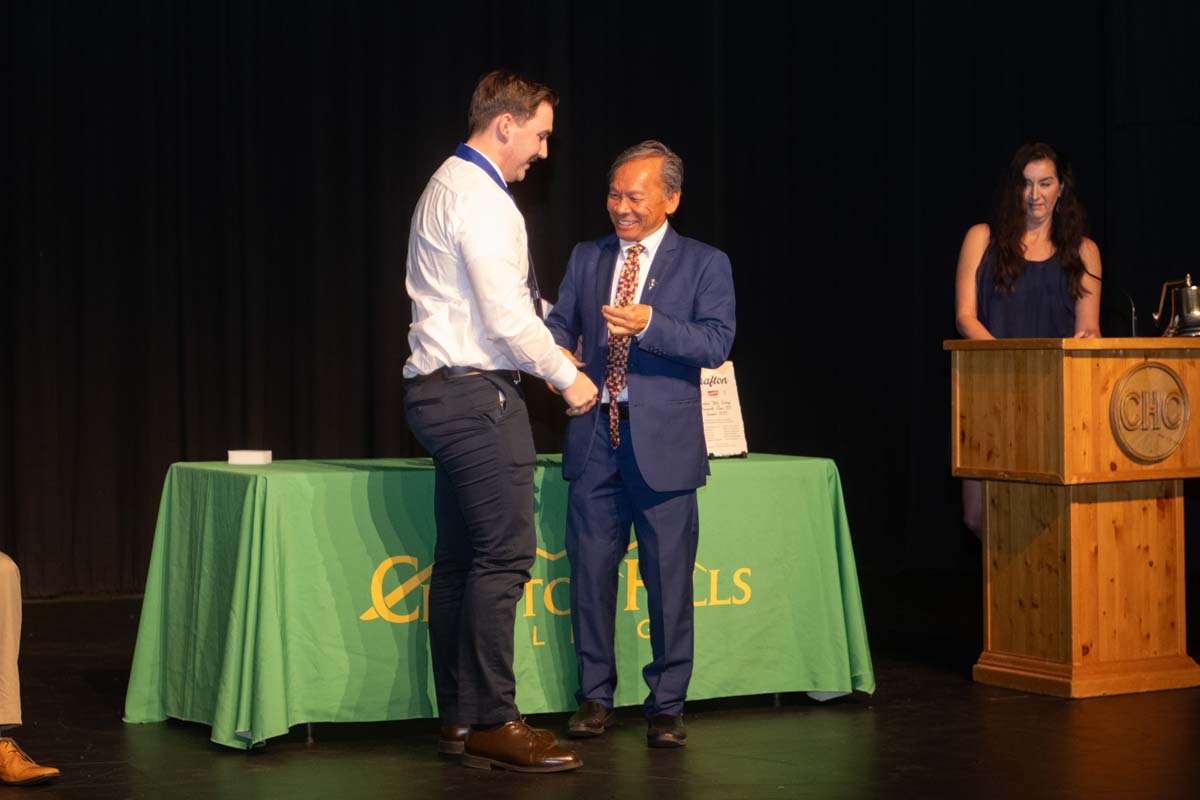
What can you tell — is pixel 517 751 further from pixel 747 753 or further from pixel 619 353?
pixel 619 353

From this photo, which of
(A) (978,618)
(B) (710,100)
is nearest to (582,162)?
(B) (710,100)

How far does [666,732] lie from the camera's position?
3963 millimetres

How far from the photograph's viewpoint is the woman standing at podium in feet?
16.4

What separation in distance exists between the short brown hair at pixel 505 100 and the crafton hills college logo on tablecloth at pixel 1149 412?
205 cm

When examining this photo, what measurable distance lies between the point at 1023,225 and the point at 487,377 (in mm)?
2220

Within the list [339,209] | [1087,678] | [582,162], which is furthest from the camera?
[582,162]

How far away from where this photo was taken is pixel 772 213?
25.3 ft

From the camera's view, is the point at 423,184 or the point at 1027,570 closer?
the point at 1027,570

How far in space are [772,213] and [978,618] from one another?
2.35 metres

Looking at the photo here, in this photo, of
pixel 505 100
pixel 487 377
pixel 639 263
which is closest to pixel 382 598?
pixel 487 377

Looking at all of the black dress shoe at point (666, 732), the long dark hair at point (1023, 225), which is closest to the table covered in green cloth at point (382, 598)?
the black dress shoe at point (666, 732)

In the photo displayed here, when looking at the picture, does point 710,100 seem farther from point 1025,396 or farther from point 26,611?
point 26,611

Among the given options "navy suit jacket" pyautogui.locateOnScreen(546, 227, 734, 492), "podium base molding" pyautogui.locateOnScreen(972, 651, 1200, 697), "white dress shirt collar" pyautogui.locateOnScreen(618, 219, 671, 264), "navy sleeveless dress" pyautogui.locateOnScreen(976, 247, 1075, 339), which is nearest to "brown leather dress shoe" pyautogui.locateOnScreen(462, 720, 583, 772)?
"navy suit jacket" pyautogui.locateOnScreen(546, 227, 734, 492)

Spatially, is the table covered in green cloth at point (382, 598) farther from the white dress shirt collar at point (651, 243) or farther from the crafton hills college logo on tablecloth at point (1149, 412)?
the crafton hills college logo on tablecloth at point (1149, 412)
